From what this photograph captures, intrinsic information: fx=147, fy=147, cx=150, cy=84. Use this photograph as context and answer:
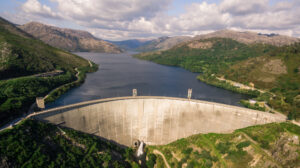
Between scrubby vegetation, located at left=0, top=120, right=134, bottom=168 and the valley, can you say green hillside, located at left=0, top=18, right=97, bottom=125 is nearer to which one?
the valley

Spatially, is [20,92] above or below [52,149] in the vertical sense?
above

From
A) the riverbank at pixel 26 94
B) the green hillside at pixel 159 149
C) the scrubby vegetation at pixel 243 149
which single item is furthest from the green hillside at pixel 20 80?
the scrubby vegetation at pixel 243 149

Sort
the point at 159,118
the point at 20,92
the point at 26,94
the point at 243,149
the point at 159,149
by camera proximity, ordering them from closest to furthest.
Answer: the point at 243,149, the point at 159,149, the point at 159,118, the point at 26,94, the point at 20,92

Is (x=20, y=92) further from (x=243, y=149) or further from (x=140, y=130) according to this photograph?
(x=243, y=149)

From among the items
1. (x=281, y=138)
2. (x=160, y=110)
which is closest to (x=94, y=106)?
(x=160, y=110)

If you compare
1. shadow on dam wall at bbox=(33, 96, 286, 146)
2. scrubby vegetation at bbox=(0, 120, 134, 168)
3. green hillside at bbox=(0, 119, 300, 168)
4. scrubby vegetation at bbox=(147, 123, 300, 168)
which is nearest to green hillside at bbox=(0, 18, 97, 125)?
scrubby vegetation at bbox=(0, 120, 134, 168)

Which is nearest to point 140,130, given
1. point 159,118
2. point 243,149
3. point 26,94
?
point 159,118
